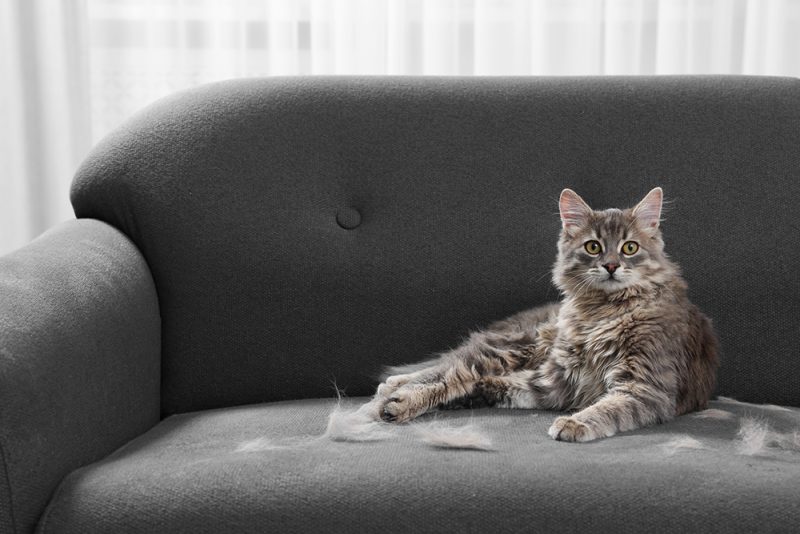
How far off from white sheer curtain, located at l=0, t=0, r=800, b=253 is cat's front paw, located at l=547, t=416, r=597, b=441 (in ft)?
5.00

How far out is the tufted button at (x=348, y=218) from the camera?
2043 mm

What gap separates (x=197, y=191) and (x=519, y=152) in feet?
2.52

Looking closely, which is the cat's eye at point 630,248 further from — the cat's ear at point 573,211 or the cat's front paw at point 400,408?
the cat's front paw at point 400,408

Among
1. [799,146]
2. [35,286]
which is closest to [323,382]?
[35,286]

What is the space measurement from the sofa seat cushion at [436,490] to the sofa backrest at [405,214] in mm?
502

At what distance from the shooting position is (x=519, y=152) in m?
2.07

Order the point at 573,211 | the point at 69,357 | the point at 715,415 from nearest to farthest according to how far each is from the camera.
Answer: the point at 69,357, the point at 715,415, the point at 573,211

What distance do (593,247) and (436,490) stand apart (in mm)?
694

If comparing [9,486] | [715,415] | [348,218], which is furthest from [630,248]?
[9,486]

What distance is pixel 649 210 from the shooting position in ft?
5.87

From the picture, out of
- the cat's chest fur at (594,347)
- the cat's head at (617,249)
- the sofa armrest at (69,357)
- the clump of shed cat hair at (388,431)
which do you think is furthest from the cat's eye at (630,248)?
the sofa armrest at (69,357)

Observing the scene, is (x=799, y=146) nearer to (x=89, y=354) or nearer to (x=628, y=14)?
(x=628, y=14)

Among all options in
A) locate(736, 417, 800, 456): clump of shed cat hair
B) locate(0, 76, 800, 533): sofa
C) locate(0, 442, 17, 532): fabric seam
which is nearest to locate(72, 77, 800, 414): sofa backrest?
locate(0, 76, 800, 533): sofa

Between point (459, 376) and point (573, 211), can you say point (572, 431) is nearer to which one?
point (459, 376)
